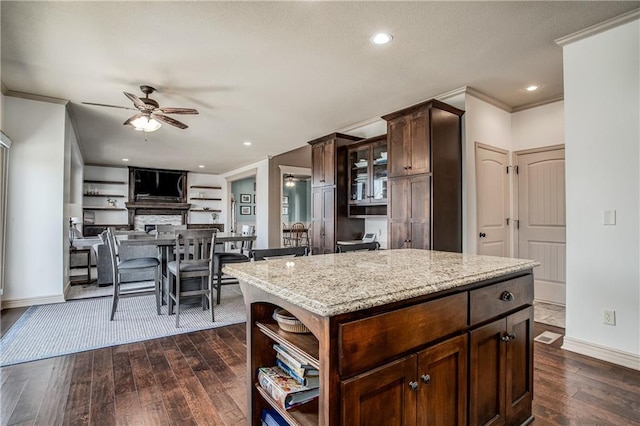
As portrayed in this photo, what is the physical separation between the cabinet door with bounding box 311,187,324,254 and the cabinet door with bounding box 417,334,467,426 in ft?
13.1

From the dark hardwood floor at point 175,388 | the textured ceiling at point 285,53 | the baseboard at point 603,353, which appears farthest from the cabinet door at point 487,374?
the textured ceiling at point 285,53

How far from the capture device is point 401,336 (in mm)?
1091

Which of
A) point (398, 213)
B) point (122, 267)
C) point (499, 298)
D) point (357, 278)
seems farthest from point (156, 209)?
point (499, 298)

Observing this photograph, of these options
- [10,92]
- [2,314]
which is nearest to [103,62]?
[10,92]

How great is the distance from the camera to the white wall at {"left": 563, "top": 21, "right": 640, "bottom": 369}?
243 cm

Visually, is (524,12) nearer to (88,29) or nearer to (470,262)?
(470,262)

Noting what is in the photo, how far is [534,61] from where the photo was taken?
3.10m

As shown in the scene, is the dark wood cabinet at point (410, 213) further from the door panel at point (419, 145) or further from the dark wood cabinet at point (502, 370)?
the dark wood cabinet at point (502, 370)

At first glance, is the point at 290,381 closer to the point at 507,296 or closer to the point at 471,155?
the point at 507,296

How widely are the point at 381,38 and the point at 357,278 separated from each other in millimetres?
2284

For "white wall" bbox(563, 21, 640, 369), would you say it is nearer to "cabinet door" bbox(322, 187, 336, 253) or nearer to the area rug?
"cabinet door" bbox(322, 187, 336, 253)

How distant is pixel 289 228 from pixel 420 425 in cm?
1001

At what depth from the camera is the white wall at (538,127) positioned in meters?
3.99

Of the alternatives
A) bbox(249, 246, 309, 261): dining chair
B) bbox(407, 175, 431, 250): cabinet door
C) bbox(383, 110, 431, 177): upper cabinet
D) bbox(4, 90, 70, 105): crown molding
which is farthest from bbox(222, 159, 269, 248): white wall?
bbox(249, 246, 309, 261): dining chair
